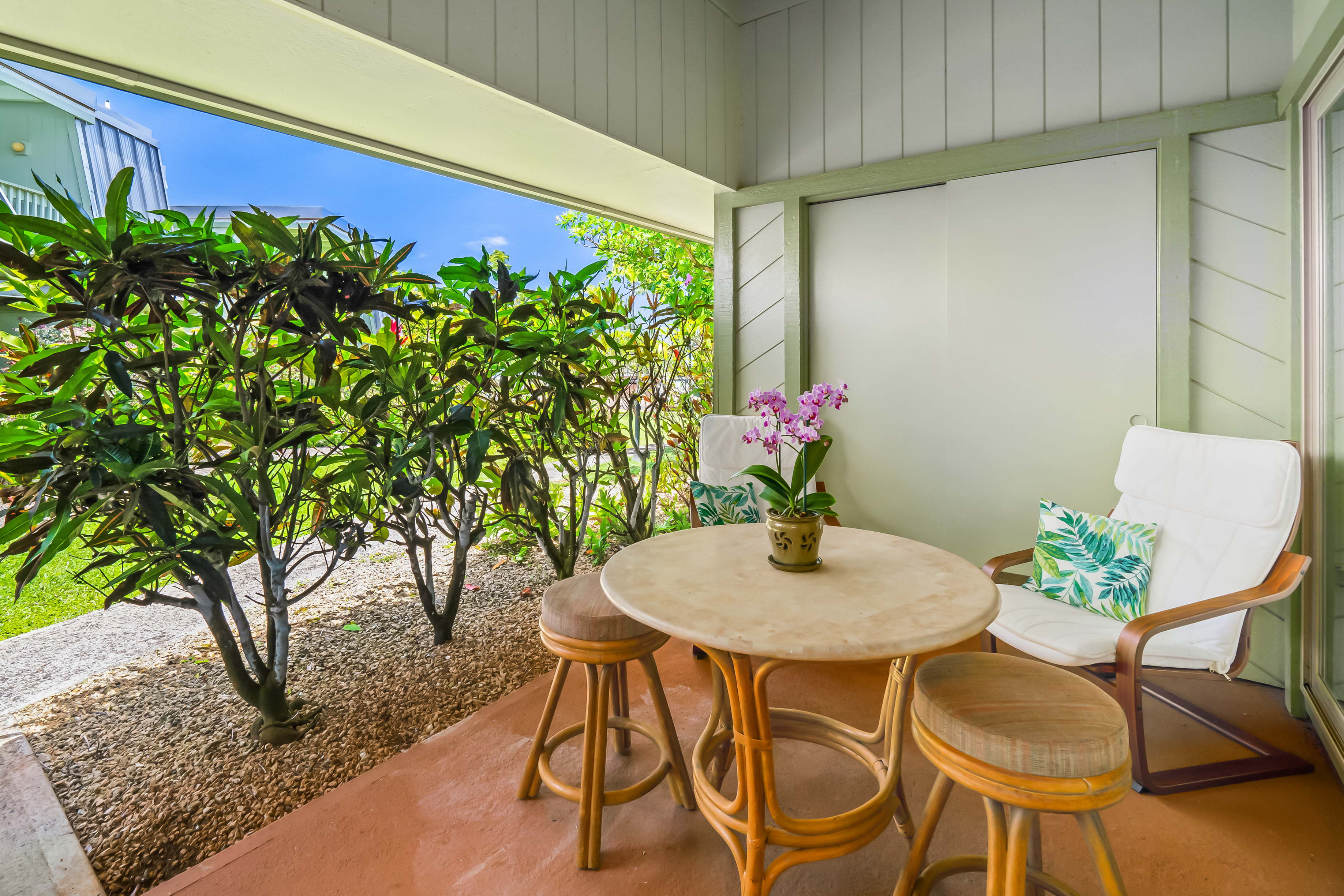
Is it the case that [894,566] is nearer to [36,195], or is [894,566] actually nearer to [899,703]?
[899,703]

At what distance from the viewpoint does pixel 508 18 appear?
224 cm

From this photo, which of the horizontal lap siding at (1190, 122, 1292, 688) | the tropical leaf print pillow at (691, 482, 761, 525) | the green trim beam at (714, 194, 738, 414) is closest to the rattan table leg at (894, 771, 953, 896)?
the tropical leaf print pillow at (691, 482, 761, 525)

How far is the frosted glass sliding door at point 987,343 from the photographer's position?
253cm

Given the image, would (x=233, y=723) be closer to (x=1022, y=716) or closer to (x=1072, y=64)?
(x=1022, y=716)

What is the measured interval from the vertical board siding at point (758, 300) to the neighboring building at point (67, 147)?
249 centimetres

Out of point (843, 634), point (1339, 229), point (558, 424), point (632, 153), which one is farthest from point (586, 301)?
point (1339, 229)

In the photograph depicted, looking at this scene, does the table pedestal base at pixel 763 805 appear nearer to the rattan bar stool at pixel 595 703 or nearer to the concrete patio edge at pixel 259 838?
the rattan bar stool at pixel 595 703

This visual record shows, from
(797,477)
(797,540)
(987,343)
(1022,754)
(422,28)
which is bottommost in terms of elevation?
(1022,754)

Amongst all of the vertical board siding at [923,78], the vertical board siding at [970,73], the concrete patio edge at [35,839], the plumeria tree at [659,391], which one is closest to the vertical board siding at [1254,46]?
the vertical board siding at [970,73]

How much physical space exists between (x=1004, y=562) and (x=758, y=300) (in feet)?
6.12

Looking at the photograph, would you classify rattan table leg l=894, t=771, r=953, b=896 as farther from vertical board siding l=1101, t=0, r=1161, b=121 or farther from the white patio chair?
vertical board siding l=1101, t=0, r=1161, b=121

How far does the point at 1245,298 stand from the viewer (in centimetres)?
228

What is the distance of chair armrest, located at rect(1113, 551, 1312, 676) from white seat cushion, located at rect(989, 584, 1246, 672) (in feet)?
0.24

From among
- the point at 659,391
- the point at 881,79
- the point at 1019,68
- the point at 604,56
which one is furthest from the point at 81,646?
the point at 1019,68
